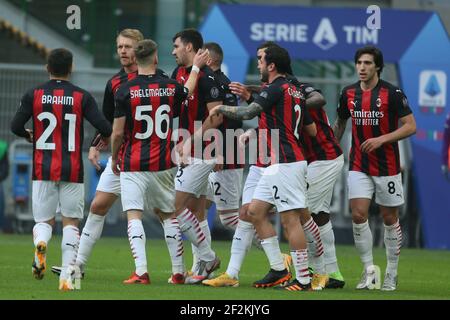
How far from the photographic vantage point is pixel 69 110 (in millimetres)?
11117

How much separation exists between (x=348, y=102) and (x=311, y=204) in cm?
108

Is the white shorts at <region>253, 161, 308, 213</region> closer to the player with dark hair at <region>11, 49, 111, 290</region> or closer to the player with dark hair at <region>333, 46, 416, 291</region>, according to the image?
the player with dark hair at <region>333, 46, 416, 291</region>

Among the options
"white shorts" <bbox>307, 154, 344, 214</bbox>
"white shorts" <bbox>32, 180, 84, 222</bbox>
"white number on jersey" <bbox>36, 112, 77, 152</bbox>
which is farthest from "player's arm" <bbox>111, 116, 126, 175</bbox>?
"white shorts" <bbox>307, 154, 344, 214</bbox>

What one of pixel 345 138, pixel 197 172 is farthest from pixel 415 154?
pixel 197 172

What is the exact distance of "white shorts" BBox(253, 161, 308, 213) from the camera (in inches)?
439

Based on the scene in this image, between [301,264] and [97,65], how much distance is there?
1288 cm

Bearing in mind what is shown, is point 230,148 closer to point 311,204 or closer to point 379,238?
point 311,204

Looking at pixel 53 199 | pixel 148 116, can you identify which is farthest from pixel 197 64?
pixel 53 199

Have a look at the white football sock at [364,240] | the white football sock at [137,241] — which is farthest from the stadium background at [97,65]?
the white football sock at [137,241]

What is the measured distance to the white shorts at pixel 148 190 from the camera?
11391mm

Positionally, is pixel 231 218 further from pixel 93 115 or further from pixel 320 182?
pixel 93 115

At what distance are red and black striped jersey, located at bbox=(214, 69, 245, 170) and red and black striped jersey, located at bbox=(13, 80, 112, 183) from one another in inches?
62.8

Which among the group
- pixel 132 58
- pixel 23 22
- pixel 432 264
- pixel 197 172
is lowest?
pixel 432 264

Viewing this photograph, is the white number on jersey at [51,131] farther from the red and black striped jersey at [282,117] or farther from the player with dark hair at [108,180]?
the red and black striped jersey at [282,117]
